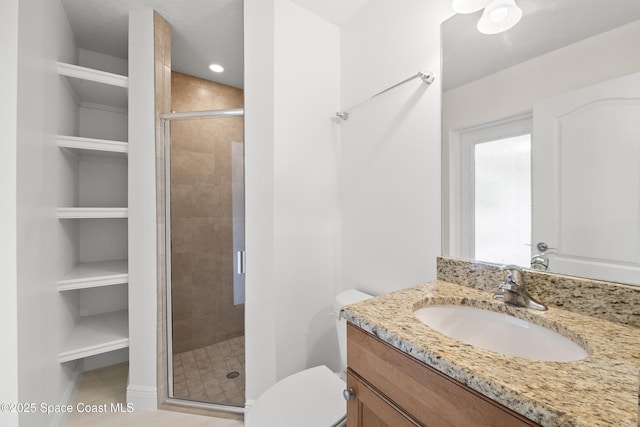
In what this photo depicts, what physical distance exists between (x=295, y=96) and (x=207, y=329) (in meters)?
1.72

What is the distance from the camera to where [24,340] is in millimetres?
1080

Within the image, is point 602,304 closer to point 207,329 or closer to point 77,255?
point 207,329

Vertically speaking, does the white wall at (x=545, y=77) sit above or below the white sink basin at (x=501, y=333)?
above

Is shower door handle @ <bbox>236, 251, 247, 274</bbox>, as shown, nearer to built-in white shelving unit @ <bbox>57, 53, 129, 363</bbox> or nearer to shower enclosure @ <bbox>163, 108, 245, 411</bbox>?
shower enclosure @ <bbox>163, 108, 245, 411</bbox>


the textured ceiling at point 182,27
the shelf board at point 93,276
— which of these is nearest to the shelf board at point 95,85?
the textured ceiling at point 182,27

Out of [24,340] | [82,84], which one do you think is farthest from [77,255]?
[82,84]

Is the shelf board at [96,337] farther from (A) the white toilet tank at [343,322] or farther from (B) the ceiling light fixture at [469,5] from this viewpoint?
(B) the ceiling light fixture at [469,5]

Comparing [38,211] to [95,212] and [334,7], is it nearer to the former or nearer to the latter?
[95,212]

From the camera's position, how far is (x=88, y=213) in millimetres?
1596

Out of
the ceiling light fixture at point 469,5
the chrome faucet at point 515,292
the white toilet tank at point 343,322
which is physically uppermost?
the ceiling light fixture at point 469,5

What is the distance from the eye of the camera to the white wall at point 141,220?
5.37ft

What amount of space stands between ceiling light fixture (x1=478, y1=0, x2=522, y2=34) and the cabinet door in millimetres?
1300

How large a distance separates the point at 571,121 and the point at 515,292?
54 cm

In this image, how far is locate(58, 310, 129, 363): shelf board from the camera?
60.6 inches
